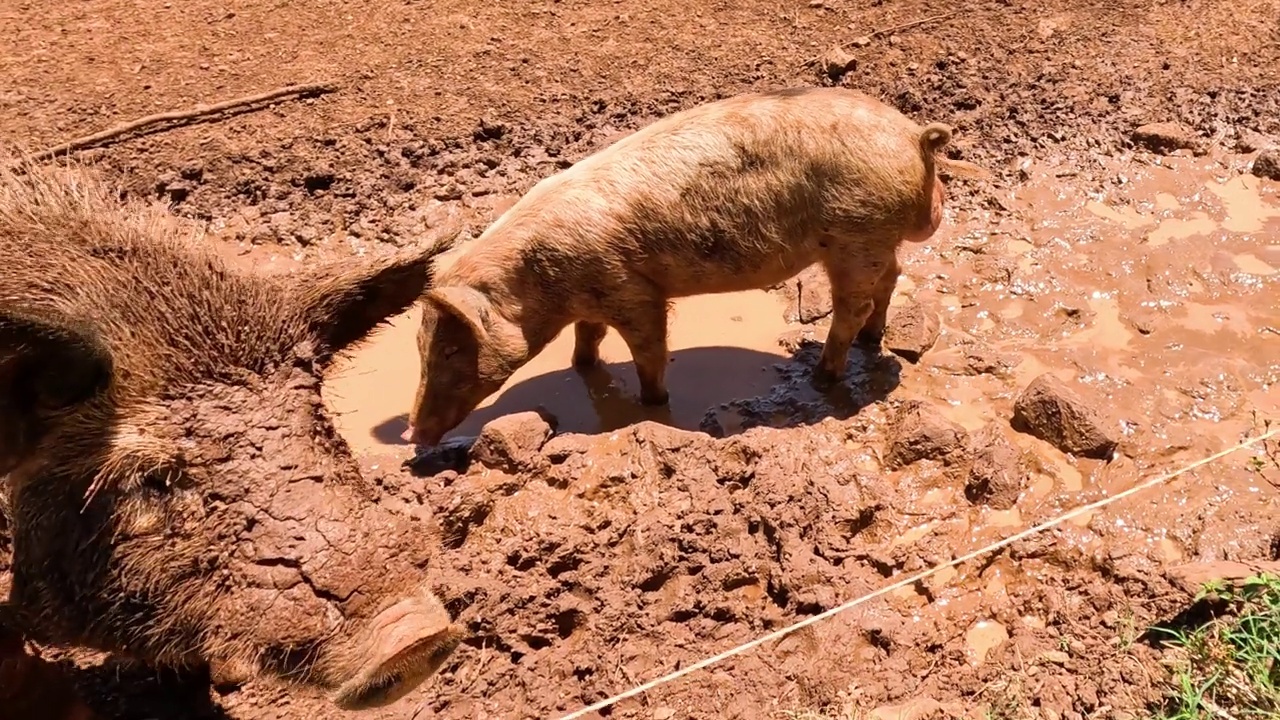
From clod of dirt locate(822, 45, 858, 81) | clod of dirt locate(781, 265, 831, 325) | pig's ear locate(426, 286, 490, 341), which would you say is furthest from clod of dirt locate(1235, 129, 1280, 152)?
pig's ear locate(426, 286, 490, 341)

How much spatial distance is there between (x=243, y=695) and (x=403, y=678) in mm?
944

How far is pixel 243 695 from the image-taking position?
265cm

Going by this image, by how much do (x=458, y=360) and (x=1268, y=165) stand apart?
16.6 ft

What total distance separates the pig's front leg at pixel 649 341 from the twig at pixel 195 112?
3.48m

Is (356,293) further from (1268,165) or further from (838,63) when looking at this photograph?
(1268,165)

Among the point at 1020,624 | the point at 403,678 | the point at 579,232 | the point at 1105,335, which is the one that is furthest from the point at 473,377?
the point at 1105,335

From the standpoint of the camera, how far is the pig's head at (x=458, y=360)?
12.9 ft

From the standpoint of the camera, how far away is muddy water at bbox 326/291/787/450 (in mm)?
4512

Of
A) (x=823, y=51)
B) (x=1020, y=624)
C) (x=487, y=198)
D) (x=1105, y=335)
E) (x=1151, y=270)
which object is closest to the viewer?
(x=1020, y=624)

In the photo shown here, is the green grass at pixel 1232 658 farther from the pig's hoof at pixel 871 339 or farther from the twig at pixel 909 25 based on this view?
the twig at pixel 909 25

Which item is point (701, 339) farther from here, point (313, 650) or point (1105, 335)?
point (313, 650)

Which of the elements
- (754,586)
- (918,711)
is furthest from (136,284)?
(918,711)

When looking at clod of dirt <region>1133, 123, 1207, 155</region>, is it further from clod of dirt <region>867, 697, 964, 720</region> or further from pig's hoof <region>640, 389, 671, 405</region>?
clod of dirt <region>867, 697, 964, 720</region>

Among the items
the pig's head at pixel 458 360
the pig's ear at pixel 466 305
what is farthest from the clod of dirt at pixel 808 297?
the pig's ear at pixel 466 305
